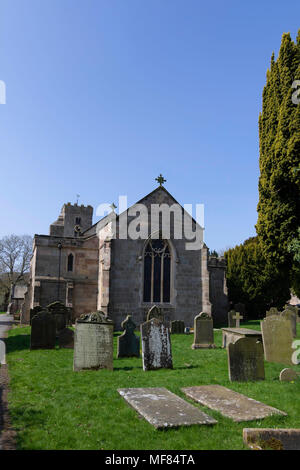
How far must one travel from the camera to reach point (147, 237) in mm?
21109

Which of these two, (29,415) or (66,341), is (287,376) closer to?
(29,415)

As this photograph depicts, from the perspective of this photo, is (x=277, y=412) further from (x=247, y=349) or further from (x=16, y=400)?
(x=16, y=400)

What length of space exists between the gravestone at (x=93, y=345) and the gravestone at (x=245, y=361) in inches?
129

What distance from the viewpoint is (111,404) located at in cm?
668

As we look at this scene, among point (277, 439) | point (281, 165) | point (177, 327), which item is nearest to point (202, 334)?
point (177, 327)

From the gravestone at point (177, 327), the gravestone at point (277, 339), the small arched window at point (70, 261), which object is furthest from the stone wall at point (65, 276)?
the gravestone at point (277, 339)

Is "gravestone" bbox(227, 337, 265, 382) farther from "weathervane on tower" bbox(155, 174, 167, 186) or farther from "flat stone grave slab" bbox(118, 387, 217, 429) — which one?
"weathervane on tower" bbox(155, 174, 167, 186)

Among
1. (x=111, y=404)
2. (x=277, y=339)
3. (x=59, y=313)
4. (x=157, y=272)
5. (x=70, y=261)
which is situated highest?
(x=70, y=261)

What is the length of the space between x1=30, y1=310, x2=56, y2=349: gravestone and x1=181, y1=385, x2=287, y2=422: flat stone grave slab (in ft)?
22.2

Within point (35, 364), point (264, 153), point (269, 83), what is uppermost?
point (269, 83)

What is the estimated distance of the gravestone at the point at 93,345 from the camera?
9664 mm

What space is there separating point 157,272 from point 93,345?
11.6 metres

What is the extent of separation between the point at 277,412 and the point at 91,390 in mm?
3705
